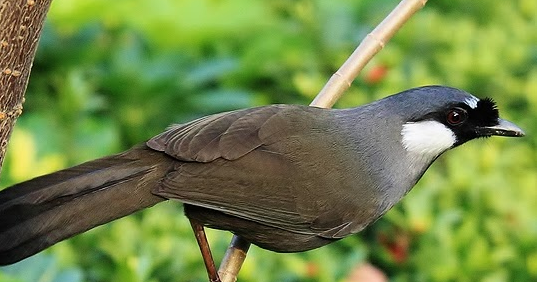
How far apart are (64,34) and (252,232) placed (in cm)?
263

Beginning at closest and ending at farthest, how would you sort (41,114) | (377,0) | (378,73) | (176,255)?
(176,255) < (41,114) < (378,73) < (377,0)

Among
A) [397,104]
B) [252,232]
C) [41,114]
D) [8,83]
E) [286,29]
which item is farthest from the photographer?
[286,29]

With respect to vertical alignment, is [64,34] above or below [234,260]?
above

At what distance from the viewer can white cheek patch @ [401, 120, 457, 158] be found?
3.01 m

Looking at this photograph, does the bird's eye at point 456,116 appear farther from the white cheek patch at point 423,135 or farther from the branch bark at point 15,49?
the branch bark at point 15,49

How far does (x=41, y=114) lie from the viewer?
4668 millimetres

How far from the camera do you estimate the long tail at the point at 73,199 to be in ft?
7.78

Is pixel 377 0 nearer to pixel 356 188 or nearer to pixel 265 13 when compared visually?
pixel 265 13

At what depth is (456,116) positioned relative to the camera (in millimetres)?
3039

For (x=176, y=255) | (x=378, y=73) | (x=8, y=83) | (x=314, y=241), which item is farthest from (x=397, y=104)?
(x=378, y=73)

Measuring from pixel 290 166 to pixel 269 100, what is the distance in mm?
2415

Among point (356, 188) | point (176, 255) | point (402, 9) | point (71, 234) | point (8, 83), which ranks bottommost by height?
point (176, 255)

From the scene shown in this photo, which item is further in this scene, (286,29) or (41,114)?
(286,29)

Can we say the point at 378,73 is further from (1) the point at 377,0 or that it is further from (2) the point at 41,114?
(2) the point at 41,114
